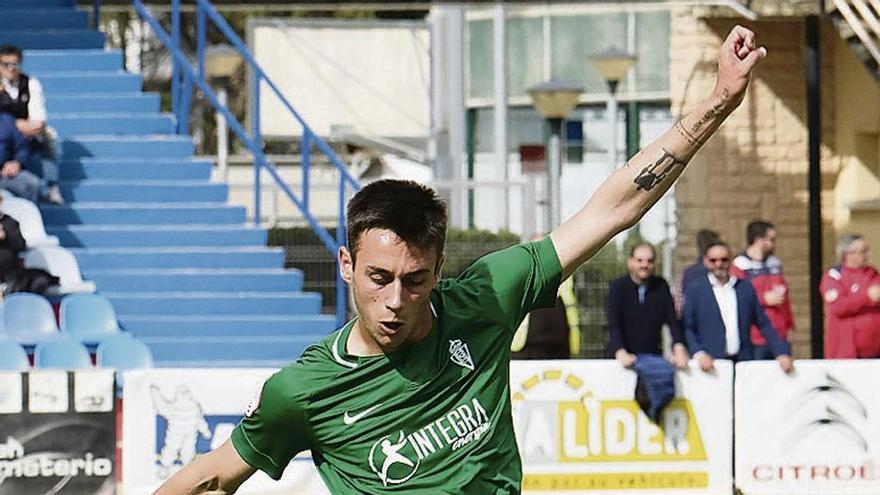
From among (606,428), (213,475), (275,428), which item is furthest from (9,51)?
(275,428)

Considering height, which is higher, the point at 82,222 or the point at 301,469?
the point at 82,222

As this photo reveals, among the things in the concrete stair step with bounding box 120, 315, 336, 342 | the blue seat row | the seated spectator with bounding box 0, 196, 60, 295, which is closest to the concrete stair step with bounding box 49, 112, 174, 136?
the concrete stair step with bounding box 120, 315, 336, 342

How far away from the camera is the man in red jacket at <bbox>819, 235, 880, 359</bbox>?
1400 centimetres

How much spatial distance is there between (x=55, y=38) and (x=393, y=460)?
13.7 metres

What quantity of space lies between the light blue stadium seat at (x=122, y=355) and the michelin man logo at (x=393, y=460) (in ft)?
30.3

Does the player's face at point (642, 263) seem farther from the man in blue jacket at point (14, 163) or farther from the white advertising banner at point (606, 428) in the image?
the man in blue jacket at point (14, 163)

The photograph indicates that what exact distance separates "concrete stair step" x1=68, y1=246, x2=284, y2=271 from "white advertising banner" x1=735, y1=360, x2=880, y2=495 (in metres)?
4.84

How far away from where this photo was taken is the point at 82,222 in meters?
15.8

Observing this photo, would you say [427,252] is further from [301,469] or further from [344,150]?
[344,150]

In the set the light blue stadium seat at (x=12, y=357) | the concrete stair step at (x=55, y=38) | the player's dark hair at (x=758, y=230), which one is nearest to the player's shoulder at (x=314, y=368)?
the light blue stadium seat at (x=12, y=357)

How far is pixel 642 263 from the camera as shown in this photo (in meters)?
12.8

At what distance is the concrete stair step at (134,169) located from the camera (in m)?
16.2

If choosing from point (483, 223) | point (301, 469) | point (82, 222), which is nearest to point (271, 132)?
point (483, 223)

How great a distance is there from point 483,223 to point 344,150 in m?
10.4
